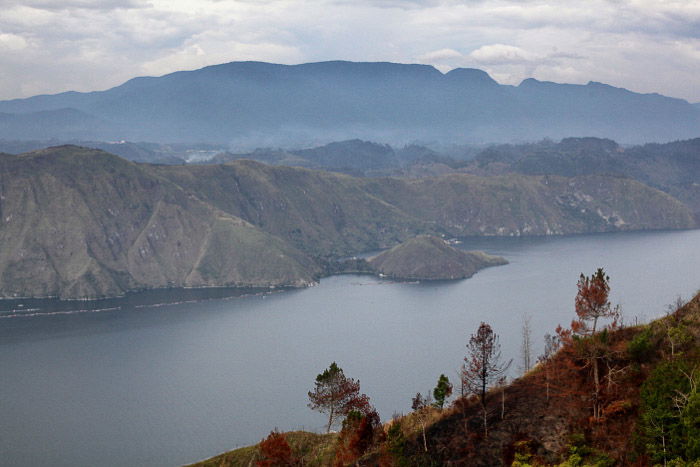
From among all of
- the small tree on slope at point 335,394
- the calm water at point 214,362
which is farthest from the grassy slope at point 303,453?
the calm water at point 214,362

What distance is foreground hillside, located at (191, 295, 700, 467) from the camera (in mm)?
32500

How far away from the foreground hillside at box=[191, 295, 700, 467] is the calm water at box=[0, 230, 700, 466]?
57768 millimetres

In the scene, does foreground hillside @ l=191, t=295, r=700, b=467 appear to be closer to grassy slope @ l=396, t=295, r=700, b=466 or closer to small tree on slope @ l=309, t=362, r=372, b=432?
grassy slope @ l=396, t=295, r=700, b=466

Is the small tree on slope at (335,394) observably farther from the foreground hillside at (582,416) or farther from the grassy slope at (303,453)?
the foreground hillside at (582,416)

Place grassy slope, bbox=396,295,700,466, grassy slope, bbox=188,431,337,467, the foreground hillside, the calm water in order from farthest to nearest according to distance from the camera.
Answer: the calm water
grassy slope, bbox=188,431,337,467
grassy slope, bbox=396,295,700,466
the foreground hillside

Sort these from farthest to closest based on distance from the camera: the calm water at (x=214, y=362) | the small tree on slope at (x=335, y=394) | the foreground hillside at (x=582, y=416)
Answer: the calm water at (x=214, y=362) → the small tree on slope at (x=335, y=394) → the foreground hillside at (x=582, y=416)

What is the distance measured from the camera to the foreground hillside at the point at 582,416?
32.5m

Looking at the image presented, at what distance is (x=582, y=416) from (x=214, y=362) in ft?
364

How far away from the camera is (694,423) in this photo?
3058 centimetres

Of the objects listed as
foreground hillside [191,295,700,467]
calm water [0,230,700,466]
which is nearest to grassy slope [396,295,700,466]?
foreground hillside [191,295,700,467]

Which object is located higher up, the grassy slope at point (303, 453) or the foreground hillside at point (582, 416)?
the foreground hillside at point (582, 416)

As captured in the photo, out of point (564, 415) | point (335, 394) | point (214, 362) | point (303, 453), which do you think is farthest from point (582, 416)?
point (214, 362)

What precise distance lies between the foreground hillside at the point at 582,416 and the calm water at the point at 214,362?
57.8m

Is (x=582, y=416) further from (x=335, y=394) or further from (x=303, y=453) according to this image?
(x=335, y=394)
